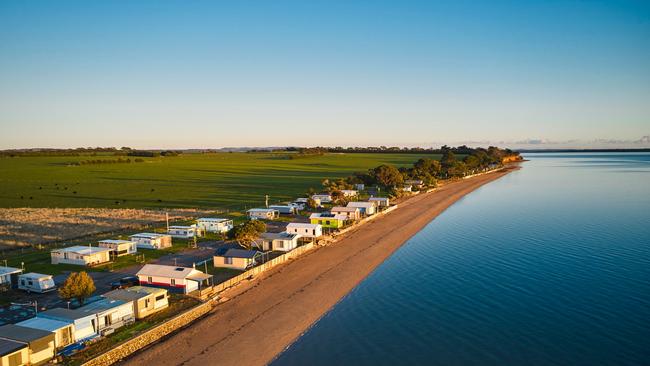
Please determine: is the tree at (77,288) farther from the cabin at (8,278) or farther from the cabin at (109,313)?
the cabin at (8,278)

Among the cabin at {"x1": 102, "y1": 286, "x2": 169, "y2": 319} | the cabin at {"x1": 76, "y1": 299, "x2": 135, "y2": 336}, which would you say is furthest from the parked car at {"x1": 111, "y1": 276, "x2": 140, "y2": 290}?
the cabin at {"x1": 76, "y1": 299, "x2": 135, "y2": 336}

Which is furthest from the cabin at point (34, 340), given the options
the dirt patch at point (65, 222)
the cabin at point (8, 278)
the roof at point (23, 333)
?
the dirt patch at point (65, 222)

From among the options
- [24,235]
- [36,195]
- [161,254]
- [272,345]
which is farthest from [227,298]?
[36,195]

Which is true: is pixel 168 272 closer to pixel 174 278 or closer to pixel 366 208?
pixel 174 278

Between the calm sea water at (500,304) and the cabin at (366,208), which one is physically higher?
the cabin at (366,208)

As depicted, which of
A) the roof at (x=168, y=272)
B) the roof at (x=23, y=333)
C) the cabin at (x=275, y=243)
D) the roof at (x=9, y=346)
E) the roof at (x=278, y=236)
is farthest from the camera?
the roof at (x=278, y=236)

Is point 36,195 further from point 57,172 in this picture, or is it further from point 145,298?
point 145,298
